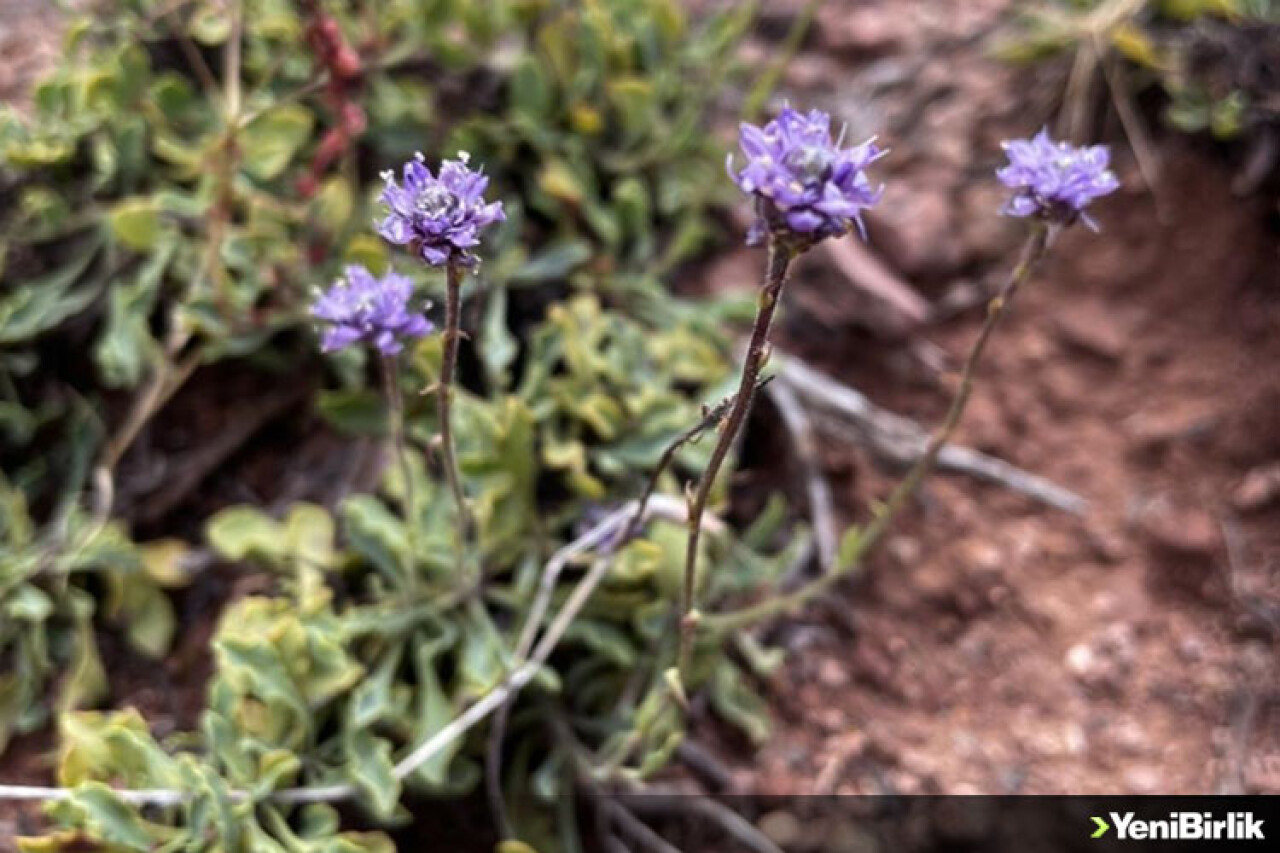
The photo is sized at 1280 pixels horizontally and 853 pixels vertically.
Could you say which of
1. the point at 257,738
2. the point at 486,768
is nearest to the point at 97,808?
the point at 257,738

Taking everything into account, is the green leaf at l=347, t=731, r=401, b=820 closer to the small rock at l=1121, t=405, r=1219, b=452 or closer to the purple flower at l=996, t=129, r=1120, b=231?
the purple flower at l=996, t=129, r=1120, b=231

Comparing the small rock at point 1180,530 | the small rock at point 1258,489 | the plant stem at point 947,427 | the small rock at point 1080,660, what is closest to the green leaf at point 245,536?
the plant stem at point 947,427

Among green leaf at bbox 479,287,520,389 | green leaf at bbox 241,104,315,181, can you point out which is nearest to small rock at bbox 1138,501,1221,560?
green leaf at bbox 479,287,520,389

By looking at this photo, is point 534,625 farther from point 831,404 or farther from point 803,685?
point 831,404

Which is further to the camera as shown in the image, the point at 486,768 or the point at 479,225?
the point at 486,768

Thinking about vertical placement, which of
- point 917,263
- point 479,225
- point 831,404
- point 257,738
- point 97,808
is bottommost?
point 97,808

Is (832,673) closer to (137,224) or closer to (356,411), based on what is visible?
(356,411)

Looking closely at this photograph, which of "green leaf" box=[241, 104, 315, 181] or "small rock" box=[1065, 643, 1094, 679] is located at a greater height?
"green leaf" box=[241, 104, 315, 181]
